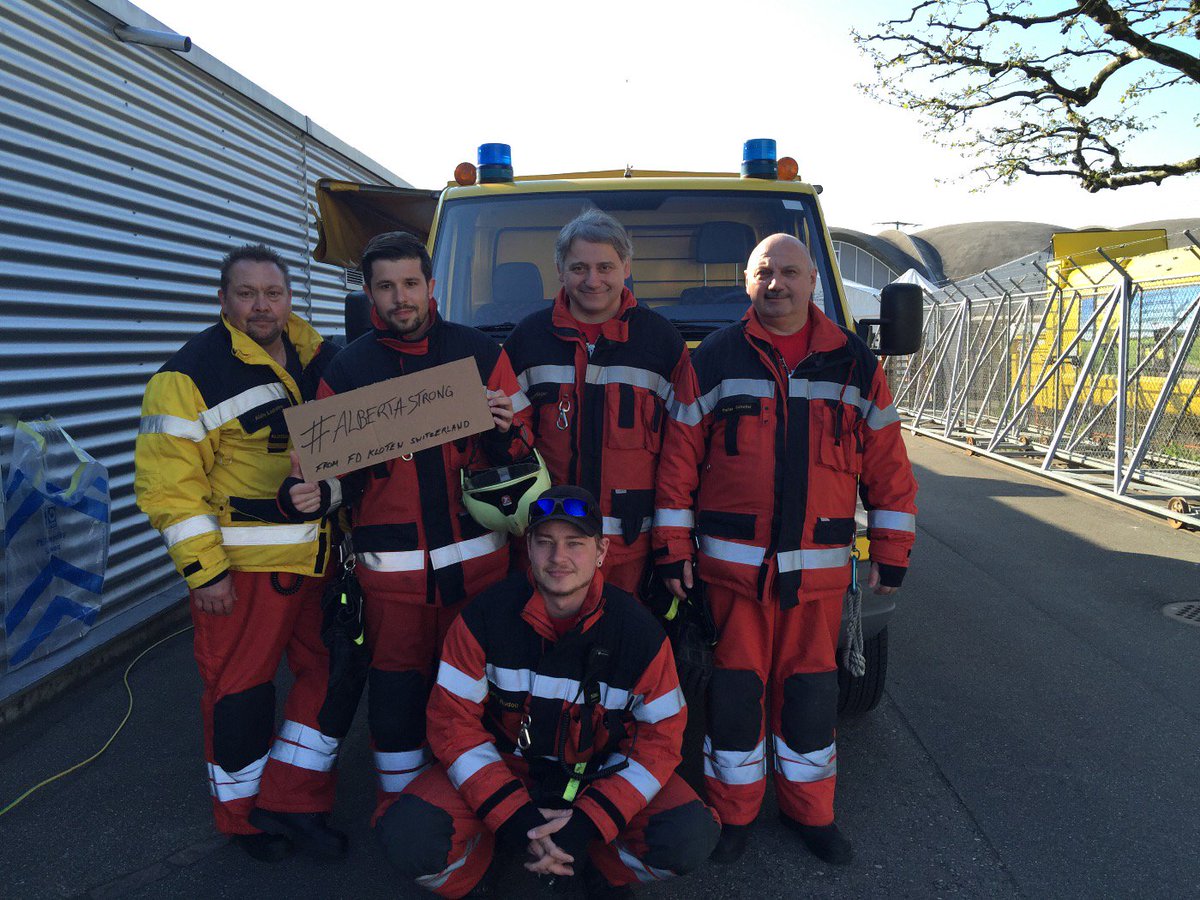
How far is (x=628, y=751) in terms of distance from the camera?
2.47 meters

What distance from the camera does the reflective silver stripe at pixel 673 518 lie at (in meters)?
2.72

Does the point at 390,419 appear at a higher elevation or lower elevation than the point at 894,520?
higher

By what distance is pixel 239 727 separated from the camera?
107 inches

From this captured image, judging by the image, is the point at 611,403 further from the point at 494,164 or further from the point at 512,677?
the point at 494,164

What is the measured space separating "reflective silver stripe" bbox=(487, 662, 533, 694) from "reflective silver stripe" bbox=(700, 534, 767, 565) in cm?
74

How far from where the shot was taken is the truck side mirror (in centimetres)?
345

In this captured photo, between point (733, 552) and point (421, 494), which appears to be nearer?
point (421, 494)

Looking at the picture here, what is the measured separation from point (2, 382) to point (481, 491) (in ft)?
9.43

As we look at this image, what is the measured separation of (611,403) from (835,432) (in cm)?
76

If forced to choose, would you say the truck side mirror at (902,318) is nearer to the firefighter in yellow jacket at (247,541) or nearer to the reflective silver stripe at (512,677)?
the reflective silver stripe at (512,677)

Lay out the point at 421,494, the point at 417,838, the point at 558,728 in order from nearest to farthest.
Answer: the point at 417,838, the point at 558,728, the point at 421,494

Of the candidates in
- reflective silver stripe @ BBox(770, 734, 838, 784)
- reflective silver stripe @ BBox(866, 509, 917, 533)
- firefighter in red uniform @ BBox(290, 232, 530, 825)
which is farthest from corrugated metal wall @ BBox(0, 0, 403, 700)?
reflective silver stripe @ BBox(866, 509, 917, 533)

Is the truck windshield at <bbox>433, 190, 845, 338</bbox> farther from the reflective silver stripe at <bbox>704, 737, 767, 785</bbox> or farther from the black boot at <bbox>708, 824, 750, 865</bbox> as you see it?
the black boot at <bbox>708, 824, 750, 865</bbox>

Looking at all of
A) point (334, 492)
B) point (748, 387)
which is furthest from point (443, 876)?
point (748, 387)
